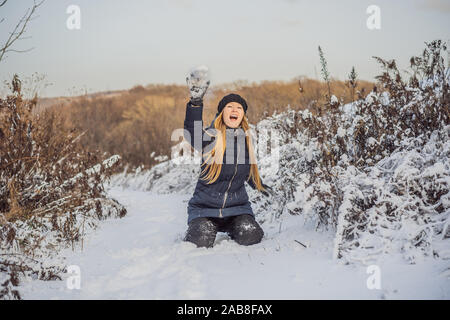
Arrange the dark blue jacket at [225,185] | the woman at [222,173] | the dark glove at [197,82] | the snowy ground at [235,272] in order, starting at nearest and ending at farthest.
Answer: the snowy ground at [235,272], the dark glove at [197,82], the woman at [222,173], the dark blue jacket at [225,185]

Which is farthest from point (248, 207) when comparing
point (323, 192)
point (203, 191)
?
point (323, 192)

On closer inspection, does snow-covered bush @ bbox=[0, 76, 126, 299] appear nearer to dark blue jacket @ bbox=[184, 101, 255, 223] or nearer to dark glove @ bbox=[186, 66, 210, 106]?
dark blue jacket @ bbox=[184, 101, 255, 223]

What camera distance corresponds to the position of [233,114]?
3182 millimetres

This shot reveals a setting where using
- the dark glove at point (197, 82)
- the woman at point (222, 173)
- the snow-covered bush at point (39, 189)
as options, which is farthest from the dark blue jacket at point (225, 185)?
the snow-covered bush at point (39, 189)

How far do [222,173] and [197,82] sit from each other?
83 cm

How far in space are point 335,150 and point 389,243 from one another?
101 centimetres

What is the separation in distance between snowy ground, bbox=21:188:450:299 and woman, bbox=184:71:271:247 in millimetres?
149

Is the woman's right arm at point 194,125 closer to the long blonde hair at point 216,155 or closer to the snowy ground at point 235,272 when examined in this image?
the long blonde hair at point 216,155

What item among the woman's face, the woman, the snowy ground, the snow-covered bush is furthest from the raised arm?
the snow-covered bush

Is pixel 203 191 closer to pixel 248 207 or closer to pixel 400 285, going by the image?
pixel 248 207

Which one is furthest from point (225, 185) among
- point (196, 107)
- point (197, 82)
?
point (197, 82)

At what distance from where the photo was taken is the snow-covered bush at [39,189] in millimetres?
2533

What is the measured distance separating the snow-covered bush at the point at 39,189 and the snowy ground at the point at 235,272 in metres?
0.20
